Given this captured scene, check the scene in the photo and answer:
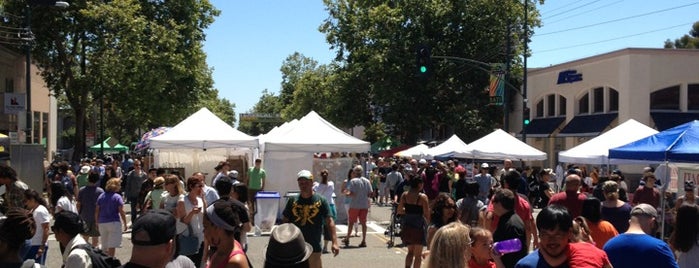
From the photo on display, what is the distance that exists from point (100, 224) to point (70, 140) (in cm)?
7921

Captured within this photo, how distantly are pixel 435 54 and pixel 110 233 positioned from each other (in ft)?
119

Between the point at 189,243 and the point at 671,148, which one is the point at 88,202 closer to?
the point at 189,243

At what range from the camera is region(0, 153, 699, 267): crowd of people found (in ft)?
14.2

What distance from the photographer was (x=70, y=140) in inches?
3342

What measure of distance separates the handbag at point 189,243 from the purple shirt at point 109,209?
7.68 ft

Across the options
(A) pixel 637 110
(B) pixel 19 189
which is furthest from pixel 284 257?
(A) pixel 637 110

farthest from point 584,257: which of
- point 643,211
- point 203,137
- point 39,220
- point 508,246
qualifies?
point 203,137

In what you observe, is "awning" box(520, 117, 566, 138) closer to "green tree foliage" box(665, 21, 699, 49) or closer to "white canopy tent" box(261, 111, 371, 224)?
"white canopy tent" box(261, 111, 371, 224)

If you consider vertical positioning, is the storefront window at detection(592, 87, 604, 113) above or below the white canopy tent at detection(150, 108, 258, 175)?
above

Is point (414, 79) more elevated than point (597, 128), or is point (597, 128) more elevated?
point (414, 79)

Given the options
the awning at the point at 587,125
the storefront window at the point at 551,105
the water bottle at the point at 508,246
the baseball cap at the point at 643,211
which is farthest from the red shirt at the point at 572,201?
the storefront window at the point at 551,105

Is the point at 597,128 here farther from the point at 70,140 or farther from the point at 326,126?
the point at 70,140

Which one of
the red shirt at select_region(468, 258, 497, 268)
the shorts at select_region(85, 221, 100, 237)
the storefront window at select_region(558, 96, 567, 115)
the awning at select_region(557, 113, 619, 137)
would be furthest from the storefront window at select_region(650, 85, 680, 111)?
the red shirt at select_region(468, 258, 497, 268)

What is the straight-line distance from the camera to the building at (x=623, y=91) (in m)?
34.5
